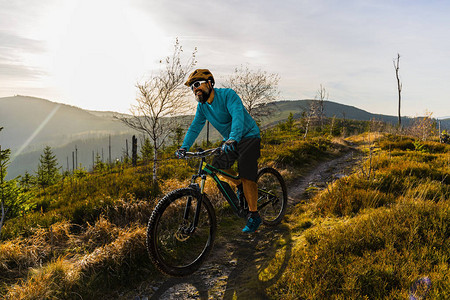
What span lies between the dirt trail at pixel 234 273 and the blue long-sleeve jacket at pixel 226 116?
5.98 ft

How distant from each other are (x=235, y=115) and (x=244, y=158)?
74 centimetres

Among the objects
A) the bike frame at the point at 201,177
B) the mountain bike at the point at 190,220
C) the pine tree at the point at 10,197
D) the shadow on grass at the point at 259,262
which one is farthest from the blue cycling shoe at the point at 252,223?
the pine tree at the point at 10,197

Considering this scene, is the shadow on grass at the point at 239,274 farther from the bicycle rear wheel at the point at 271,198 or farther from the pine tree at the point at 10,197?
the pine tree at the point at 10,197

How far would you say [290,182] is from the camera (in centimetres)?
852

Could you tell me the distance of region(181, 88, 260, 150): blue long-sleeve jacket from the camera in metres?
3.28

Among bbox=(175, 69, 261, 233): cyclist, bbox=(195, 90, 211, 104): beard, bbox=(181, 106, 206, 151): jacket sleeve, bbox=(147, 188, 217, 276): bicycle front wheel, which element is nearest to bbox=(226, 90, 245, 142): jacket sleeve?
bbox=(175, 69, 261, 233): cyclist

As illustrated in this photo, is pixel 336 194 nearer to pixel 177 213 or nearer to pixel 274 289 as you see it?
pixel 274 289

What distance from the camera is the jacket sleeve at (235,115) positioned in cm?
320

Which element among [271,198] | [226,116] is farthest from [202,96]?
[271,198]

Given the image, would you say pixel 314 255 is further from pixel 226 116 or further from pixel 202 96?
pixel 202 96

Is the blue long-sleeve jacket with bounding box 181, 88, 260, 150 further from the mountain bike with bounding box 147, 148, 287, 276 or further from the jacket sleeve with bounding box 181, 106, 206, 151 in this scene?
the mountain bike with bounding box 147, 148, 287, 276

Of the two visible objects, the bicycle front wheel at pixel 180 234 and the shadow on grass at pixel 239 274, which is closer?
the shadow on grass at pixel 239 274

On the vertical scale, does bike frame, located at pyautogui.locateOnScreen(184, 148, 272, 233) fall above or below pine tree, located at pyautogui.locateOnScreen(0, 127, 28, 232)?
above

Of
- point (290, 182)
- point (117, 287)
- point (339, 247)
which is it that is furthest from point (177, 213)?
point (290, 182)
